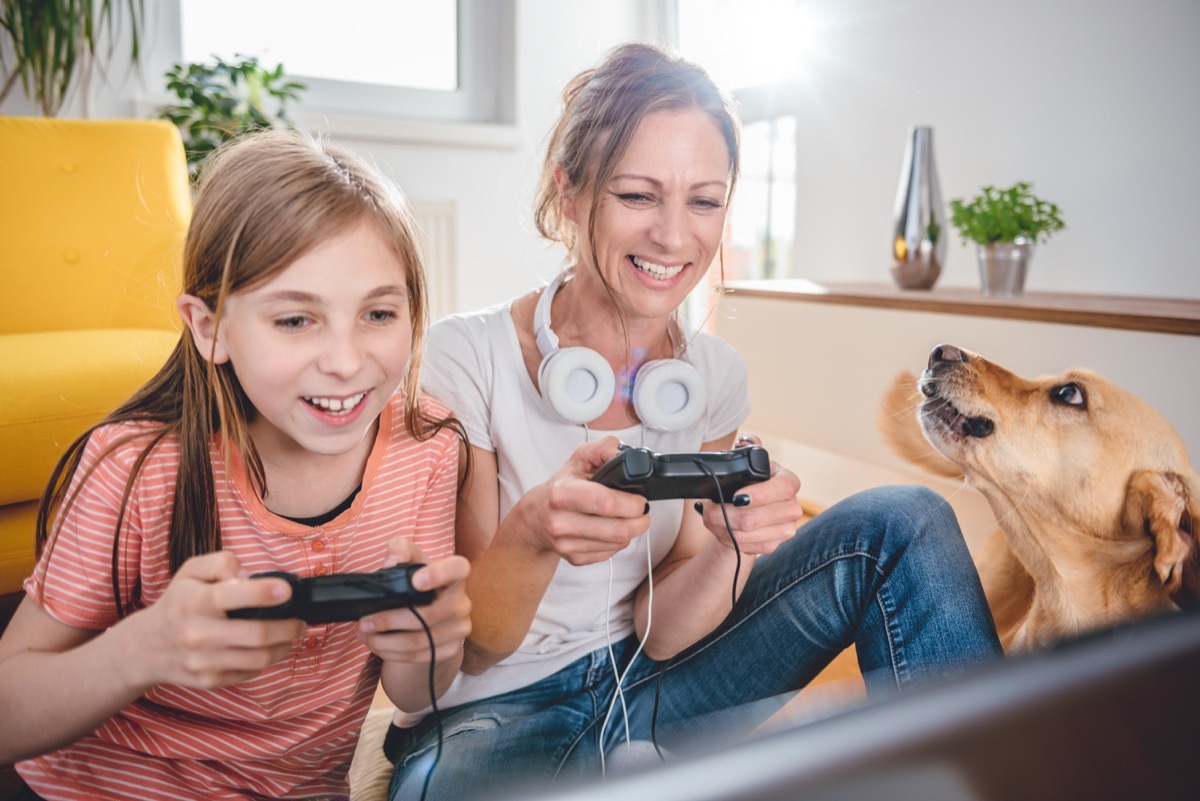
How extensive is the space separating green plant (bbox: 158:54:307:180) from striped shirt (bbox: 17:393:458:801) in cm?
212

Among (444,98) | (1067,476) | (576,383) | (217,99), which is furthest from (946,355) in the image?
(444,98)

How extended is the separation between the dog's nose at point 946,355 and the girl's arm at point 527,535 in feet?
2.03

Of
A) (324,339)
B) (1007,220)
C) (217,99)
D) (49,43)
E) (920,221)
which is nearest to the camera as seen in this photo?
(324,339)

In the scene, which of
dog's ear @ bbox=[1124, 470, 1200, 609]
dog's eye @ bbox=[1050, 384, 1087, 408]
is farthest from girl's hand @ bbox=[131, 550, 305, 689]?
dog's eye @ bbox=[1050, 384, 1087, 408]

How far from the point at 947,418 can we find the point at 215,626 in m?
0.96

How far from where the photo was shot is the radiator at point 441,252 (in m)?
3.38

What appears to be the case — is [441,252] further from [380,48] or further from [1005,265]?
[1005,265]

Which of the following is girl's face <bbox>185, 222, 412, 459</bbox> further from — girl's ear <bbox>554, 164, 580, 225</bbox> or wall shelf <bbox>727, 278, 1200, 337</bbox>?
wall shelf <bbox>727, 278, 1200, 337</bbox>

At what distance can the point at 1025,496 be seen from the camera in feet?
3.82

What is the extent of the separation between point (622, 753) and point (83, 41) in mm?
2802

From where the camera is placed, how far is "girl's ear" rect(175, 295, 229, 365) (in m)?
0.81

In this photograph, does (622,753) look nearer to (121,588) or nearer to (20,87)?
(121,588)

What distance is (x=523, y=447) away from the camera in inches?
40.4

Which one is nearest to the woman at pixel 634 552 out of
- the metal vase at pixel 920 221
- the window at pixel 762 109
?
the metal vase at pixel 920 221
